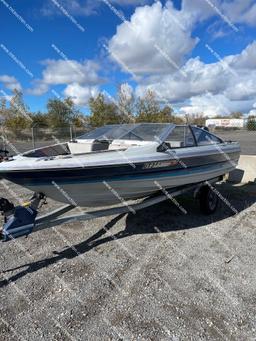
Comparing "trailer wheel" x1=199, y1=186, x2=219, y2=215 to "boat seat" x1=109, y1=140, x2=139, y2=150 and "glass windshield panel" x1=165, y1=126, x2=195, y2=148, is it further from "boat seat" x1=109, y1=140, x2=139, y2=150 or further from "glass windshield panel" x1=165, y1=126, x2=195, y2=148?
"boat seat" x1=109, y1=140, x2=139, y2=150

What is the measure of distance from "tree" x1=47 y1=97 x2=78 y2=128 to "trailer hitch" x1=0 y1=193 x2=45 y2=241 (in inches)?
1237

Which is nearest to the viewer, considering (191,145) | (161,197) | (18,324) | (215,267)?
(18,324)

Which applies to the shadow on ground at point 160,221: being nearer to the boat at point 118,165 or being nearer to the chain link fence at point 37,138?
the boat at point 118,165

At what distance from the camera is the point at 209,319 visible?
2750mm

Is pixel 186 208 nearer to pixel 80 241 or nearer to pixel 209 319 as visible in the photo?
Result: pixel 80 241

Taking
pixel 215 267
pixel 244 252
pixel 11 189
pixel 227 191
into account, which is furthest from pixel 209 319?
pixel 11 189

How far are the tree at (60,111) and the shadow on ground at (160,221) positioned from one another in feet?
96.9

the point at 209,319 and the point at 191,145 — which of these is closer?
the point at 209,319

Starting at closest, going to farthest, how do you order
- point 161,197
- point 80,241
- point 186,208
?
point 80,241 → point 161,197 → point 186,208

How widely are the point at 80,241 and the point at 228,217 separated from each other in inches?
111

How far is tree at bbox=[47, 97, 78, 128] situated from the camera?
1368 inches

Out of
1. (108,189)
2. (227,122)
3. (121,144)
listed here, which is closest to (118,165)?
(108,189)

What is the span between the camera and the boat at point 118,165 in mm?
3643

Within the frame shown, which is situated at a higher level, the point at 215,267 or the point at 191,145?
the point at 191,145
